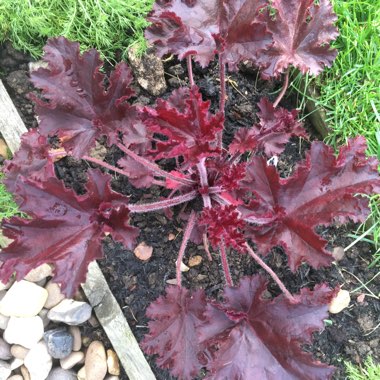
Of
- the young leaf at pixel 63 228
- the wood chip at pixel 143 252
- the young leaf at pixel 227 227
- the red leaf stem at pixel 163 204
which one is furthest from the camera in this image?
the wood chip at pixel 143 252

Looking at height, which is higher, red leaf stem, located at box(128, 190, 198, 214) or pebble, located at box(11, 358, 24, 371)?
red leaf stem, located at box(128, 190, 198, 214)

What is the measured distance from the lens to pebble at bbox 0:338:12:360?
213 cm

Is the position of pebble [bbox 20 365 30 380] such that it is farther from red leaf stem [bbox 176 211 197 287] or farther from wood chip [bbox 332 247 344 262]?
wood chip [bbox 332 247 344 262]

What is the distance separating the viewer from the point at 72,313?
2.06 m

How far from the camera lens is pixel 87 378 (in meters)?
2.05

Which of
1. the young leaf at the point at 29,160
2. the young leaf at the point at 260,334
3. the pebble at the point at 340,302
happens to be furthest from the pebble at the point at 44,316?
the pebble at the point at 340,302

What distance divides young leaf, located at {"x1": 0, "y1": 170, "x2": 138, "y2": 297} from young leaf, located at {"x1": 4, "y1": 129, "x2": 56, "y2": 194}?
300 mm

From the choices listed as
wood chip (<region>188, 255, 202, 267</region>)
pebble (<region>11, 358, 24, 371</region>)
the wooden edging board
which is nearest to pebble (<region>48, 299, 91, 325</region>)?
the wooden edging board

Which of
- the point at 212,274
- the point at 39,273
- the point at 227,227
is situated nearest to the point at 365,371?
the point at 212,274

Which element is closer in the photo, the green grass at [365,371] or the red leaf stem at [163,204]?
the red leaf stem at [163,204]

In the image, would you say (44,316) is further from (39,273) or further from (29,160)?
(29,160)

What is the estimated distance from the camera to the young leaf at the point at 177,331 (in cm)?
164

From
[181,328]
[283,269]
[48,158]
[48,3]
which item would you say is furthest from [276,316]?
[48,3]

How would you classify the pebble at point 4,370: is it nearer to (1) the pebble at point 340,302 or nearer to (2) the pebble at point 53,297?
(2) the pebble at point 53,297
